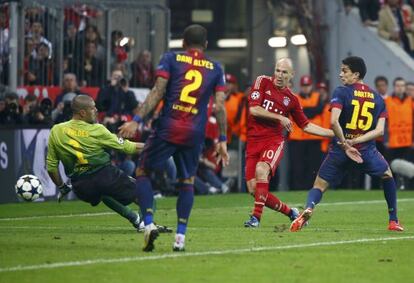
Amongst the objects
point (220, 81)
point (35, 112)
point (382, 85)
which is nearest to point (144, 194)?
point (220, 81)

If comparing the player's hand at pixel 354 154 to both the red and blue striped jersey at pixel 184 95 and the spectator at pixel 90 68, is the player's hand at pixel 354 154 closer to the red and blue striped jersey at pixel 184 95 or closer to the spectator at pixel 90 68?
the red and blue striped jersey at pixel 184 95

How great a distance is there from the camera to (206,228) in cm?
1691

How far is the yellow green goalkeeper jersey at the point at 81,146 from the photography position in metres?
16.1

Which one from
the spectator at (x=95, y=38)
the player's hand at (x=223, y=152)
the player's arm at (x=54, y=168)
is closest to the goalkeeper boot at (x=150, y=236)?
the player's hand at (x=223, y=152)

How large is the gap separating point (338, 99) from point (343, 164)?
79cm

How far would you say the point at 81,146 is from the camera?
52.7 ft

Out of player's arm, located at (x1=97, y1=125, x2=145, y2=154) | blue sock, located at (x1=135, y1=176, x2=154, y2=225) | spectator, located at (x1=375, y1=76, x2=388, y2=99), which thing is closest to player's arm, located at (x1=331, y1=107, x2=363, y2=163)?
player's arm, located at (x1=97, y1=125, x2=145, y2=154)

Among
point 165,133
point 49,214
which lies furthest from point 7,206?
point 165,133

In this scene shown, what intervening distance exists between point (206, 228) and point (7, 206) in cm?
594

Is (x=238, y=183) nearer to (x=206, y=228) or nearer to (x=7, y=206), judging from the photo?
(x=7, y=206)

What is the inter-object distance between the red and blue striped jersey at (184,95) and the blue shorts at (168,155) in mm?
64

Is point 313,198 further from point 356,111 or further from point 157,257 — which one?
point 157,257

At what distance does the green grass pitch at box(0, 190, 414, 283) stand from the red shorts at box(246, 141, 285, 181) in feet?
2.34

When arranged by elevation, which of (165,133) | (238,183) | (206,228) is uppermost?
(165,133)
